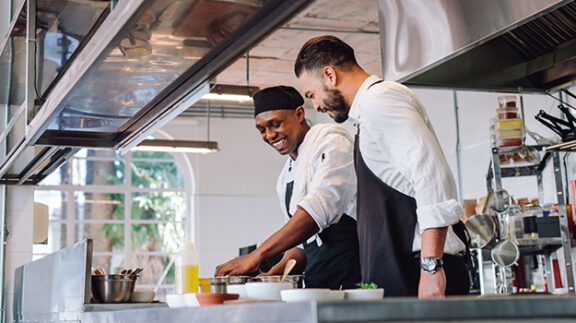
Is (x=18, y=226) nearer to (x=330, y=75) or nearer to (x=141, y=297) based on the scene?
(x=141, y=297)

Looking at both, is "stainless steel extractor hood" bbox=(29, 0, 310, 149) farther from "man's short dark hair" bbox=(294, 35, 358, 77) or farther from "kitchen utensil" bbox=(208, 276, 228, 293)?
"kitchen utensil" bbox=(208, 276, 228, 293)

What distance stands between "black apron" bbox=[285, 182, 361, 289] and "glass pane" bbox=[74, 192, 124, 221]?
729 cm

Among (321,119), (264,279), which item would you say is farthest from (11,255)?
(321,119)

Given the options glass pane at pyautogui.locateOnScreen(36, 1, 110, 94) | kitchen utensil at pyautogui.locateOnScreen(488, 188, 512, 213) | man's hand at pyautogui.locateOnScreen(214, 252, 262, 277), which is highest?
glass pane at pyautogui.locateOnScreen(36, 1, 110, 94)

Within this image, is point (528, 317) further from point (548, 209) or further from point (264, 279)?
point (548, 209)

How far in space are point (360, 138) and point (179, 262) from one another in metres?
0.69

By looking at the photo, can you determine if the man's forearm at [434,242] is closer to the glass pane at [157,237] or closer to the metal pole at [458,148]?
the metal pole at [458,148]

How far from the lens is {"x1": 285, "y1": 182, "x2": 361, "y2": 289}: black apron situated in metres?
2.89

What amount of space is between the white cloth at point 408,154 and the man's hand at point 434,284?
13 cm

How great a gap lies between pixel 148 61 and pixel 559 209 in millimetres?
2366

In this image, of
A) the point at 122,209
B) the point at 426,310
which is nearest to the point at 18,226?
the point at 426,310

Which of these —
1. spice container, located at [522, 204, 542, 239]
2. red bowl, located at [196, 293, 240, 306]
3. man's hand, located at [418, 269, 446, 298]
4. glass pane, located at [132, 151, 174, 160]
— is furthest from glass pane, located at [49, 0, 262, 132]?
glass pane, located at [132, 151, 174, 160]

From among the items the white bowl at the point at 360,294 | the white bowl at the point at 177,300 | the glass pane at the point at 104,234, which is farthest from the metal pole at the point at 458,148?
the white bowl at the point at 360,294

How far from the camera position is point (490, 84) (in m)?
3.26
